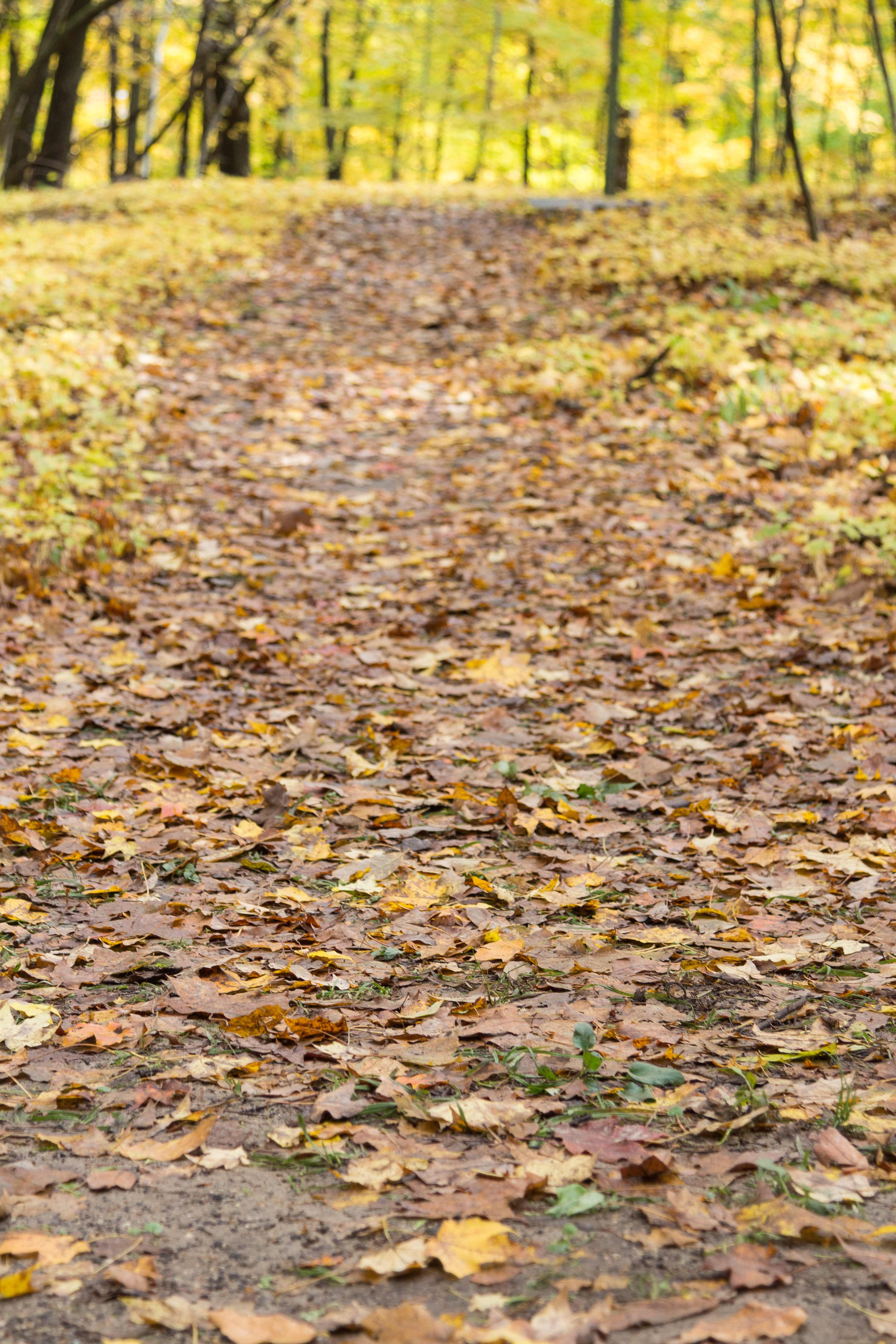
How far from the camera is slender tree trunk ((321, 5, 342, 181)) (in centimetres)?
2616

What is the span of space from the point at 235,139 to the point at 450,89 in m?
8.24

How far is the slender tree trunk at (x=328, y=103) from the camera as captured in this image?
85.8 ft

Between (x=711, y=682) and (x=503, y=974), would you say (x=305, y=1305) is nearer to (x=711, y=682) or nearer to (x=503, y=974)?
(x=503, y=974)

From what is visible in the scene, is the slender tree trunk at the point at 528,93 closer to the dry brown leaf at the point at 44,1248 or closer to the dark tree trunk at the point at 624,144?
the dark tree trunk at the point at 624,144

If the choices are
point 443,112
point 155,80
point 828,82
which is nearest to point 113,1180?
point 828,82

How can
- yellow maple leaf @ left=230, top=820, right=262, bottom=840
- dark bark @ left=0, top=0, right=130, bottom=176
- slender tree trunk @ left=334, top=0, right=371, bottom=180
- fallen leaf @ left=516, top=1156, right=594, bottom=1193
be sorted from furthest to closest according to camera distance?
slender tree trunk @ left=334, top=0, right=371, bottom=180, dark bark @ left=0, top=0, right=130, bottom=176, yellow maple leaf @ left=230, top=820, right=262, bottom=840, fallen leaf @ left=516, top=1156, right=594, bottom=1193

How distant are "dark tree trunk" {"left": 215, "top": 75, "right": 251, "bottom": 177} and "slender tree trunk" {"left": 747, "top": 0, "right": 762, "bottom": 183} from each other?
9.93m

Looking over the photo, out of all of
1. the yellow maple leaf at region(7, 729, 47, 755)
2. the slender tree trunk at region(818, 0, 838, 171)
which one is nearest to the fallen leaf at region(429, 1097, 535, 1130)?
the yellow maple leaf at region(7, 729, 47, 755)

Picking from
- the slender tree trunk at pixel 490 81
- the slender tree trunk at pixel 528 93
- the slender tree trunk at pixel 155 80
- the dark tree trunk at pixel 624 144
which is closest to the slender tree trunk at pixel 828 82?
the dark tree trunk at pixel 624 144

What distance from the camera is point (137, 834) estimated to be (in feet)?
12.8

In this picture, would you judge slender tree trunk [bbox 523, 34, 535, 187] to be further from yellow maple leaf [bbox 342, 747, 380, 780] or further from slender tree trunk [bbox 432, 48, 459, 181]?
yellow maple leaf [bbox 342, 747, 380, 780]

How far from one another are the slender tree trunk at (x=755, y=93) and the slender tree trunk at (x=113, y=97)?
1031 cm

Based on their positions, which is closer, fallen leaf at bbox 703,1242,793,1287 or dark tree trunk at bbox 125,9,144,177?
fallen leaf at bbox 703,1242,793,1287

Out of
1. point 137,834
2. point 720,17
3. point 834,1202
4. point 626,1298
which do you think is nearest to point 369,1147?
point 626,1298
